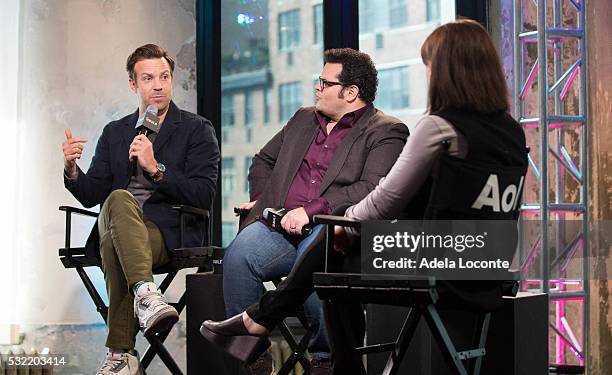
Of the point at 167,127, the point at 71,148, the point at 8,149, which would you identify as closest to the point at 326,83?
the point at 167,127

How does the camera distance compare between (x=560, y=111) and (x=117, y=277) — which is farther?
(x=560, y=111)

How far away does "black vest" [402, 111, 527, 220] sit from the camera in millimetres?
2354

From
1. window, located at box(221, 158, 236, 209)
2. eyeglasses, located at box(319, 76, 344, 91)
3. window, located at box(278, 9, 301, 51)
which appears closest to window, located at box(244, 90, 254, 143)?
window, located at box(221, 158, 236, 209)

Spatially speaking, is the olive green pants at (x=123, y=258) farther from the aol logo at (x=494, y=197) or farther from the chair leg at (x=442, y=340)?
the aol logo at (x=494, y=197)

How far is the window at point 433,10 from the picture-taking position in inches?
204

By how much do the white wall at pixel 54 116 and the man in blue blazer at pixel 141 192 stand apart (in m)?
0.68

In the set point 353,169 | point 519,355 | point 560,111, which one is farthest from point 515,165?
point 560,111

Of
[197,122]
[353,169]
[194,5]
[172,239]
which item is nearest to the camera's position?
[353,169]

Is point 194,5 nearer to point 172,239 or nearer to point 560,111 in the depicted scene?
point 172,239

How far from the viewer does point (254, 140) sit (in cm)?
497

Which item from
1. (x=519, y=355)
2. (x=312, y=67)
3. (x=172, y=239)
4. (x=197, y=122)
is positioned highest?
(x=312, y=67)

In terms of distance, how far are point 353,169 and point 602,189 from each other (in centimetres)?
186

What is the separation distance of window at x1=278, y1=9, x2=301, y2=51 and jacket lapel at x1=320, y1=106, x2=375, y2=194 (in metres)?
1.76

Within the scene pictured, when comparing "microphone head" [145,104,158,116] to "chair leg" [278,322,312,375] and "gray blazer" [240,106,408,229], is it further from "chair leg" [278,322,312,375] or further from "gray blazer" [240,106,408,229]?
"chair leg" [278,322,312,375]
